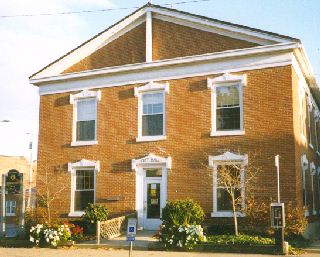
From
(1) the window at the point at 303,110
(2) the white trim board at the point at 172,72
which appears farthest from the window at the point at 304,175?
(2) the white trim board at the point at 172,72

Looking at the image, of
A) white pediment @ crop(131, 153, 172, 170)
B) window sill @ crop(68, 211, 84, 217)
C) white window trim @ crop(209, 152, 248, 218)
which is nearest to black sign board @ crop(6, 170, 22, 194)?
window sill @ crop(68, 211, 84, 217)

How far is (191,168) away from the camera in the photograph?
18.2 m

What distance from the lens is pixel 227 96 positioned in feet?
59.9

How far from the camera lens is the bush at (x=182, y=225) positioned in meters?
14.4

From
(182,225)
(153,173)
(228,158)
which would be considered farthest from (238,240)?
(153,173)

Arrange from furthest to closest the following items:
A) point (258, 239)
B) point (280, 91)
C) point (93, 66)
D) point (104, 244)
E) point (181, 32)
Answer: point (93, 66)
point (181, 32)
point (280, 91)
point (104, 244)
point (258, 239)

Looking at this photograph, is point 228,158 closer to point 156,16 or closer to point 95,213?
point 95,213

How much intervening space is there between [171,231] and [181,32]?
9061 mm

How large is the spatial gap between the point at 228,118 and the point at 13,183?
10000 millimetres

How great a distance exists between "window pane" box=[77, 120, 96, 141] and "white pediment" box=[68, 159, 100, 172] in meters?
1.16

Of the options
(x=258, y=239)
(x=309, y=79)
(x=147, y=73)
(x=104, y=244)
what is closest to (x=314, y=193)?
(x=309, y=79)

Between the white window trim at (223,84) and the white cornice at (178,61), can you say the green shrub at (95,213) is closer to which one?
the white window trim at (223,84)

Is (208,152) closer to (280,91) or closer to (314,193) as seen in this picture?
(280,91)

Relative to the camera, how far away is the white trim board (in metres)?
17.5
